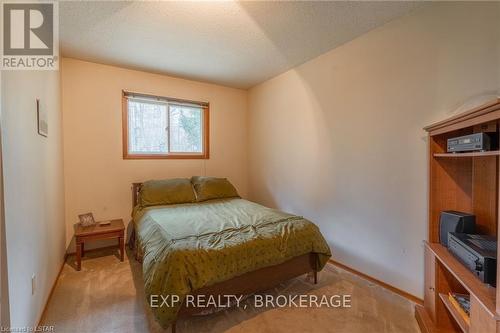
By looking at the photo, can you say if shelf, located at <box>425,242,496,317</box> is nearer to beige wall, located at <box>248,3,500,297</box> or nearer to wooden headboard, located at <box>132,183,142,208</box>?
beige wall, located at <box>248,3,500,297</box>

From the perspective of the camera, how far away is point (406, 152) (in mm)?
2002

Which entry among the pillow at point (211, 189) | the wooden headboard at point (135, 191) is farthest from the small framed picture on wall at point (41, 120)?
the pillow at point (211, 189)

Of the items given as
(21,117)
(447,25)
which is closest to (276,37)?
(447,25)

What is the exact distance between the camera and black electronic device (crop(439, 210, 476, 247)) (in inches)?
55.3

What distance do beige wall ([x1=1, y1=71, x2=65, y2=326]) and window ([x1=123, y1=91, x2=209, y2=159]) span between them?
1.00 metres

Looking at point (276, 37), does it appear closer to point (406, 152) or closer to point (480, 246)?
point (406, 152)

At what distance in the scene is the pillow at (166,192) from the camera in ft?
9.48

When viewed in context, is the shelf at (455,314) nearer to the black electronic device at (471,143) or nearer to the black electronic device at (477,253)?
the black electronic device at (477,253)

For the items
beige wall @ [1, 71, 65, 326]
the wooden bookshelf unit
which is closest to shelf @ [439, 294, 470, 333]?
the wooden bookshelf unit

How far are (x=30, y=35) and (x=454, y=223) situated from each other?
122 inches

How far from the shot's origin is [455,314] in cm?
134

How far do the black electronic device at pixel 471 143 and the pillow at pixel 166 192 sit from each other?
8.70ft

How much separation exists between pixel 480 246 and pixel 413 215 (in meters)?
0.78

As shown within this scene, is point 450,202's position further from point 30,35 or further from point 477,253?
point 30,35
